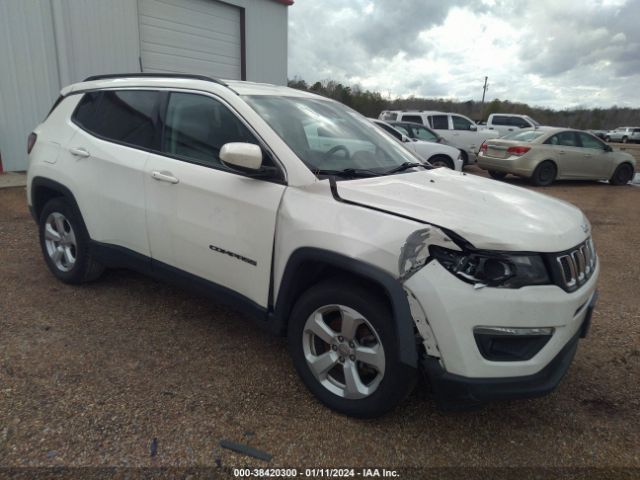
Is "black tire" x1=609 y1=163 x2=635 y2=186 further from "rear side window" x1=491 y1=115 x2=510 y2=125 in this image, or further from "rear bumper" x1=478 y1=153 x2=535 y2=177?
"rear side window" x1=491 y1=115 x2=510 y2=125

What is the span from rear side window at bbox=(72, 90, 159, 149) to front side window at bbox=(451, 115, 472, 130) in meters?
14.2

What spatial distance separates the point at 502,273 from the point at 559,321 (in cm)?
37

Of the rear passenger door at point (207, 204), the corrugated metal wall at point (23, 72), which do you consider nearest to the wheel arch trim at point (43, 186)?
the rear passenger door at point (207, 204)

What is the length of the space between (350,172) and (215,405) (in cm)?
155

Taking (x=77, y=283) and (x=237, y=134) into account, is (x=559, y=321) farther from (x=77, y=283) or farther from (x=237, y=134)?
(x=77, y=283)

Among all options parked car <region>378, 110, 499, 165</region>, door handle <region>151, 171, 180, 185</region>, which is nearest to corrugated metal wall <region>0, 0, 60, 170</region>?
door handle <region>151, 171, 180, 185</region>

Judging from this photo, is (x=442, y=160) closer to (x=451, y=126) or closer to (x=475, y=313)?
(x=451, y=126)

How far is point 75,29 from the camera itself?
908 centimetres

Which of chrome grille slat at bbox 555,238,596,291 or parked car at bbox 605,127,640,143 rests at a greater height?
parked car at bbox 605,127,640,143

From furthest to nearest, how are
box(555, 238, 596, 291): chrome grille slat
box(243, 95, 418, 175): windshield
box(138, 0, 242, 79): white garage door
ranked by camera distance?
1. box(138, 0, 242, 79): white garage door
2. box(243, 95, 418, 175): windshield
3. box(555, 238, 596, 291): chrome grille slat

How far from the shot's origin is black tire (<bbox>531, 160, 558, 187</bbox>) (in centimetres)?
1181

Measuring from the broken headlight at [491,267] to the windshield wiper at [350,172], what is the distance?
845mm

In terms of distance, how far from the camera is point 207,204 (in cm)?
287

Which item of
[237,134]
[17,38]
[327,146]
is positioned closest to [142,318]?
[237,134]
